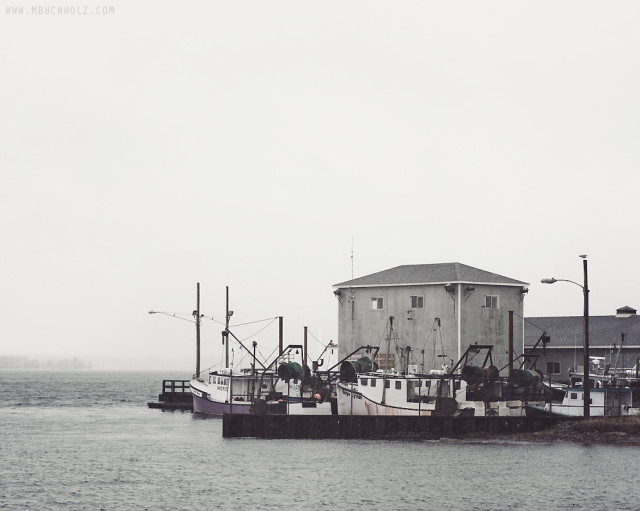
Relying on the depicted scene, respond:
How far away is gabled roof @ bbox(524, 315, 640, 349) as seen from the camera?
306ft

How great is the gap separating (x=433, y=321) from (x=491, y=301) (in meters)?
5.49

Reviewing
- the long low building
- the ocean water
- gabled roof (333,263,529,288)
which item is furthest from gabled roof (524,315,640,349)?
the ocean water

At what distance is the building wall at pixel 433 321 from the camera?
264 ft

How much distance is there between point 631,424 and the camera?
59.9 m

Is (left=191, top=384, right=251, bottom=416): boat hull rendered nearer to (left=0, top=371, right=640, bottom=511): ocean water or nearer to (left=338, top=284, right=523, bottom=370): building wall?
(left=338, top=284, right=523, bottom=370): building wall

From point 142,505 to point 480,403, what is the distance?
1188 inches

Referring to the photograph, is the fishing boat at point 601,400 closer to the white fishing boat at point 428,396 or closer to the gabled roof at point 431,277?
the white fishing boat at point 428,396

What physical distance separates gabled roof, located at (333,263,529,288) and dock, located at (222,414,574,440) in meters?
20.1

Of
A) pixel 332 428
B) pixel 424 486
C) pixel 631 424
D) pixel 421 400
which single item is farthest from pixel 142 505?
pixel 631 424

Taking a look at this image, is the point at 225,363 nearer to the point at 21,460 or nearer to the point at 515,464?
the point at 21,460

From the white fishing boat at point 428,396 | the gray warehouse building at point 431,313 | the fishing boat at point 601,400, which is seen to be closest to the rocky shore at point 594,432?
the white fishing boat at point 428,396

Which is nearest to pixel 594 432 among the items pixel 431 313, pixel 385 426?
pixel 385 426

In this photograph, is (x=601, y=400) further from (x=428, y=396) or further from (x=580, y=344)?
(x=580, y=344)

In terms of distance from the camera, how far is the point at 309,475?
1959 inches
